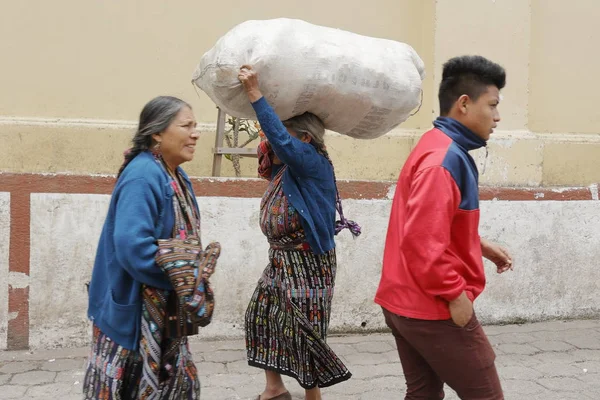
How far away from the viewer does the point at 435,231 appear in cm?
251

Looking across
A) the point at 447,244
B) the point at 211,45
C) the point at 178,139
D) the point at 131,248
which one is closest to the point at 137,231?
the point at 131,248

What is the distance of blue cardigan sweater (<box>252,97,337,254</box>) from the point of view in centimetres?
343

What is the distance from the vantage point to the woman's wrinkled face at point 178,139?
2.83 meters

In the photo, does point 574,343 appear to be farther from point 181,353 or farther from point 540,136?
point 181,353

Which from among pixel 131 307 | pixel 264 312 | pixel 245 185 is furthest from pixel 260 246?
pixel 131 307

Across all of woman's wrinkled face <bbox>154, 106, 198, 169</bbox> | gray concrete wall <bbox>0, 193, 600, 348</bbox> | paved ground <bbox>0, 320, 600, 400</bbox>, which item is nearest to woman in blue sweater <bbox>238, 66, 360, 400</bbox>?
paved ground <bbox>0, 320, 600, 400</bbox>

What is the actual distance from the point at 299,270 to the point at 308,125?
758 millimetres

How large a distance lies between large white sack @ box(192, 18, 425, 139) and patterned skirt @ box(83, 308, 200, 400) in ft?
4.05

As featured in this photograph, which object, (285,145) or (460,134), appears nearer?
(460,134)

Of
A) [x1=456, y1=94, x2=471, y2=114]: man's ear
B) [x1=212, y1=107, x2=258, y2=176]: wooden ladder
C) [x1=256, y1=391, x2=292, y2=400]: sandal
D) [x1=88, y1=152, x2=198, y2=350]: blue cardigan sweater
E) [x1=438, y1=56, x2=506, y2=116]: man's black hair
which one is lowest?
[x1=256, y1=391, x2=292, y2=400]: sandal

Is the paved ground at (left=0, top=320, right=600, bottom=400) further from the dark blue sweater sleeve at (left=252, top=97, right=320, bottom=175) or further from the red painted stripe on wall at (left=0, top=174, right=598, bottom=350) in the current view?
the dark blue sweater sleeve at (left=252, top=97, right=320, bottom=175)

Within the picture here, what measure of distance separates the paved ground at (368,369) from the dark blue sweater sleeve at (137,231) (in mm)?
1749

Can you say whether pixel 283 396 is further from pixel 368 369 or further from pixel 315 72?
pixel 315 72

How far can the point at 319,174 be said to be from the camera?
11.8ft
